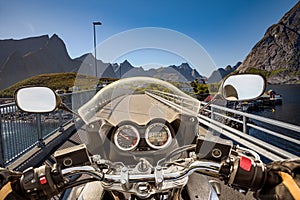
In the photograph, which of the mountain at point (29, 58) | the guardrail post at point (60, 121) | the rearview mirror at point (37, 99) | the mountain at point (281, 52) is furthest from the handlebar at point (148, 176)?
the mountain at point (281, 52)

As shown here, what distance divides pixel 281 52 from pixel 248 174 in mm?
109099

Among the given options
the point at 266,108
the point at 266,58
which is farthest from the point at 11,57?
the point at 266,58

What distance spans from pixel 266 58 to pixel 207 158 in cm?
9784

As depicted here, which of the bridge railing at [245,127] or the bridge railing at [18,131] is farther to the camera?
the bridge railing at [18,131]

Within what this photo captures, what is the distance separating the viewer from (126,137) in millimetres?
1229

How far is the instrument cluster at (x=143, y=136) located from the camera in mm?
1214

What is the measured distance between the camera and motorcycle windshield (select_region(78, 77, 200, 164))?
3.98ft

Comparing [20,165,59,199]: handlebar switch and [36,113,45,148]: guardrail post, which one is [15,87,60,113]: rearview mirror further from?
[36,113,45,148]: guardrail post

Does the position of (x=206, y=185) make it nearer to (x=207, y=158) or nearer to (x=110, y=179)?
(x=207, y=158)

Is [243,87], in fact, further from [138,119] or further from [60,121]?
[60,121]

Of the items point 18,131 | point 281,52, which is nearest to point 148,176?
point 18,131

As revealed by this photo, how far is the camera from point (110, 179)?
896mm

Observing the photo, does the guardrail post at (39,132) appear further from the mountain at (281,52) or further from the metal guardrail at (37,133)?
the mountain at (281,52)

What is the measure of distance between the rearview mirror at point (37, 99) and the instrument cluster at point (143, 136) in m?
0.36
